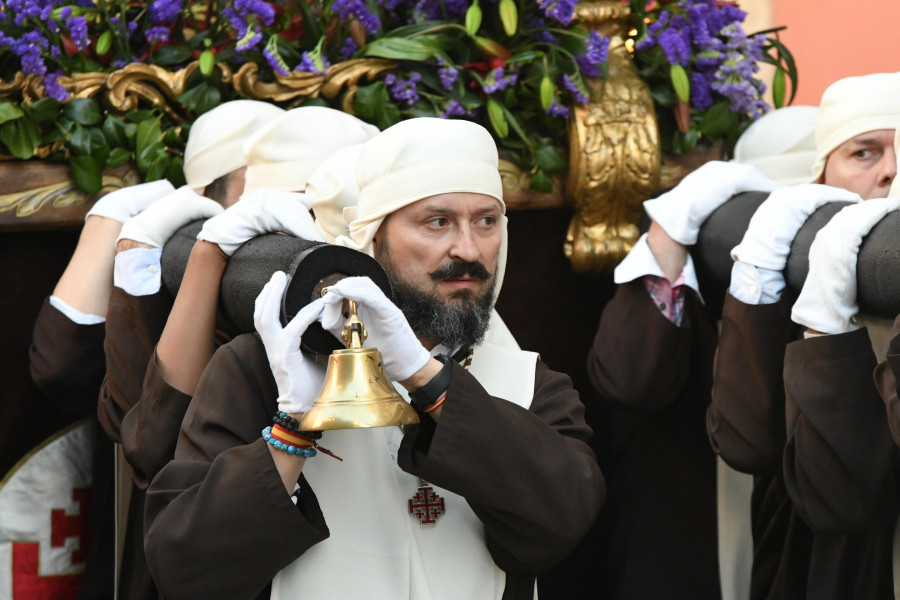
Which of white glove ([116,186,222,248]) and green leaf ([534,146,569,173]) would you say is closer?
white glove ([116,186,222,248])

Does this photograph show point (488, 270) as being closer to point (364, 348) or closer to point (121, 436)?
point (364, 348)

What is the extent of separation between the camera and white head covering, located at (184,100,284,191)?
13.6 feet

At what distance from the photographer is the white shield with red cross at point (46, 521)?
14.4ft

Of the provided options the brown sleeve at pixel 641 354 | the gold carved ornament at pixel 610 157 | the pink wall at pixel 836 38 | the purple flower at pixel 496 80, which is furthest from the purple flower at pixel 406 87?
the pink wall at pixel 836 38

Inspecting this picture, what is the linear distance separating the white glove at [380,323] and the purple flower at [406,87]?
81.2 inches

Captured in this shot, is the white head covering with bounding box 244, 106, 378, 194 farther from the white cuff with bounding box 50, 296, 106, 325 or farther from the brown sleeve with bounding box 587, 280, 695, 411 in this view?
the brown sleeve with bounding box 587, 280, 695, 411

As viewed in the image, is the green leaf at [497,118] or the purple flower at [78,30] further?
the green leaf at [497,118]

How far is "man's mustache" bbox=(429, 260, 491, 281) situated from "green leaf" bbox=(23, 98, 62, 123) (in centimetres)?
180

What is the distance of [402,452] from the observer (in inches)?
103

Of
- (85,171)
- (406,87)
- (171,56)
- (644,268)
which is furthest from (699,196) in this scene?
(85,171)

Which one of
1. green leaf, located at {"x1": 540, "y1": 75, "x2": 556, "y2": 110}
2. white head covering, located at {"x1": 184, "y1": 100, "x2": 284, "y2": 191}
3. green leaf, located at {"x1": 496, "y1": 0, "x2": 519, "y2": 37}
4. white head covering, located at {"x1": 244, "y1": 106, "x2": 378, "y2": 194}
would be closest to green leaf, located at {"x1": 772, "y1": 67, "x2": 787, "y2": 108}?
green leaf, located at {"x1": 540, "y1": 75, "x2": 556, "y2": 110}

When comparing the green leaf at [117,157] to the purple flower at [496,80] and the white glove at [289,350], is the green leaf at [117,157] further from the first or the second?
the white glove at [289,350]

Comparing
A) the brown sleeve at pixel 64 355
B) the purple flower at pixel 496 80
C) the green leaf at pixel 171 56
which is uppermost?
the purple flower at pixel 496 80

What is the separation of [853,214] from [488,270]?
829mm
